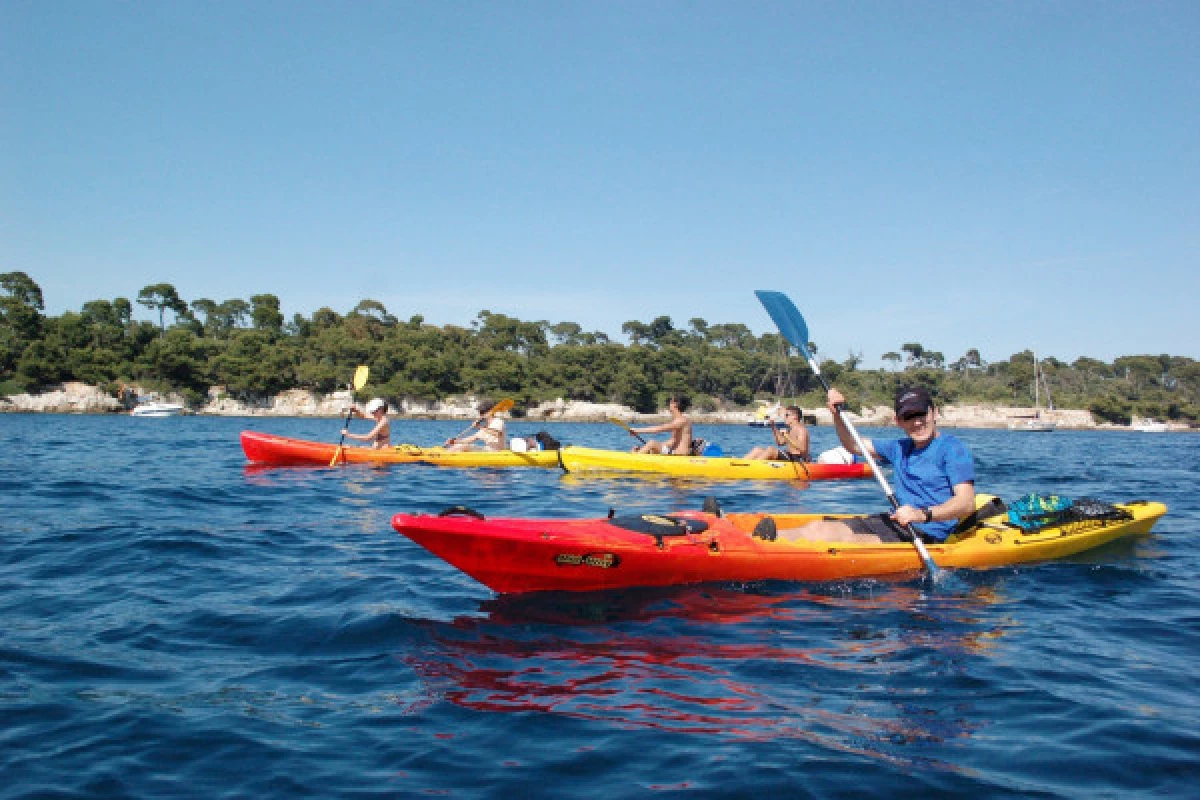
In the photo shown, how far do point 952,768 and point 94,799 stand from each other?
289 cm

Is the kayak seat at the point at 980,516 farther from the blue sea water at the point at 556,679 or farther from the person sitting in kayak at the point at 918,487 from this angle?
the blue sea water at the point at 556,679

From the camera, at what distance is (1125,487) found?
14.0m

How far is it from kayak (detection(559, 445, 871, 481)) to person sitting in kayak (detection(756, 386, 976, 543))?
6.47m

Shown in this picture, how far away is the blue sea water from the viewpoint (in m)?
2.78

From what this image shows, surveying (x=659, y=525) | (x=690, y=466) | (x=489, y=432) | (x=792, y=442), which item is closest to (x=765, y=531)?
(x=659, y=525)

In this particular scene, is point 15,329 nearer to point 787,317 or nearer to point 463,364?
point 463,364

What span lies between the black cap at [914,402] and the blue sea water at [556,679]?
4.16ft

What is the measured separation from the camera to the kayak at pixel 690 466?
12.9m

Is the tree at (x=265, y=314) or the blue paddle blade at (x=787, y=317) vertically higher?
the tree at (x=265, y=314)

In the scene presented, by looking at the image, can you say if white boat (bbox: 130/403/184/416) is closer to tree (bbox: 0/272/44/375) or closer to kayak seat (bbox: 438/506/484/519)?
tree (bbox: 0/272/44/375)

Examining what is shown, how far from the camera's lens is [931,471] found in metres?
5.91

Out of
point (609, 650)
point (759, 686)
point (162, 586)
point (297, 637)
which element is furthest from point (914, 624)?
point (162, 586)

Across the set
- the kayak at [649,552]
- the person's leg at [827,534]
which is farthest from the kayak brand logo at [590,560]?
the person's leg at [827,534]

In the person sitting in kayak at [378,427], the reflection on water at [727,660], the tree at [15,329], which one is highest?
the tree at [15,329]
